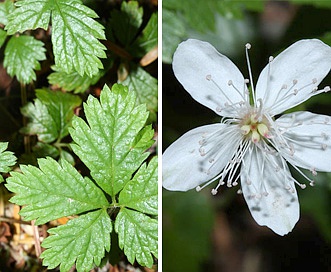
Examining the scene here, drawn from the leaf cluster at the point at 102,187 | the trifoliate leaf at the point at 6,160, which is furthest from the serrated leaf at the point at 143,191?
the trifoliate leaf at the point at 6,160

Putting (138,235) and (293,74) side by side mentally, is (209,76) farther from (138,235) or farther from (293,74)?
(138,235)

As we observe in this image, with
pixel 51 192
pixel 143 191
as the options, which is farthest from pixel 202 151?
pixel 51 192

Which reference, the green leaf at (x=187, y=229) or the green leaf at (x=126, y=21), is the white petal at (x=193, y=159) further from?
the green leaf at (x=126, y=21)

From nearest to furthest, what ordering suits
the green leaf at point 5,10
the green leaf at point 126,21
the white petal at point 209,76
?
the white petal at point 209,76 < the green leaf at point 5,10 < the green leaf at point 126,21

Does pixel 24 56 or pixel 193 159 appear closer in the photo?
pixel 193 159

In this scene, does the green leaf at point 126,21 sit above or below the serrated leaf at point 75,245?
above

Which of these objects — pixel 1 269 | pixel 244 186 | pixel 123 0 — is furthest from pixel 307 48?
pixel 1 269
